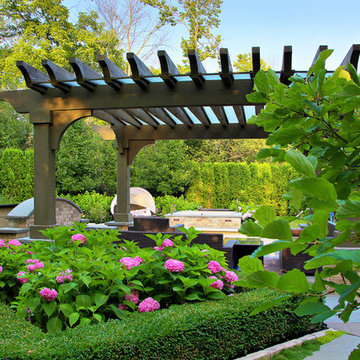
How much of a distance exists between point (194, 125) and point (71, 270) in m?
6.59

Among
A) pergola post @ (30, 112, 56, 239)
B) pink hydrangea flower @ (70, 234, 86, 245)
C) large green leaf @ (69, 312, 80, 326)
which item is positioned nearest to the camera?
large green leaf @ (69, 312, 80, 326)

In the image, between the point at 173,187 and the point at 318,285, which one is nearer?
the point at 318,285

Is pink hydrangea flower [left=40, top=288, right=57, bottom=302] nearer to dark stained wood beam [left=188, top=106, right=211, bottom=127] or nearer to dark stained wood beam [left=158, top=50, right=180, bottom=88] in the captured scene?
dark stained wood beam [left=158, top=50, right=180, bottom=88]

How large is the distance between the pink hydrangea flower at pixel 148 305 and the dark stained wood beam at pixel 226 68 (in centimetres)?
325

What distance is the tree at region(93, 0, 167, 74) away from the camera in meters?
20.8

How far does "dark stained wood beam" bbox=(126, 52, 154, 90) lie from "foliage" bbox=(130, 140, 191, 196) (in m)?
11.0

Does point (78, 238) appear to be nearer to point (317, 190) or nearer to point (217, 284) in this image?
point (217, 284)

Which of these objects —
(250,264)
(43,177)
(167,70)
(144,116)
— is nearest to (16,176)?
(144,116)

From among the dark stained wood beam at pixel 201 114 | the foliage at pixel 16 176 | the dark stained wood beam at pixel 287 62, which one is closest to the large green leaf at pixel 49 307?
the dark stained wood beam at pixel 287 62

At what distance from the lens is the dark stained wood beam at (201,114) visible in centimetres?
736

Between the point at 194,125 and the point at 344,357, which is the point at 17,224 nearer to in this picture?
the point at 194,125

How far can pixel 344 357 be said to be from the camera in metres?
3.46

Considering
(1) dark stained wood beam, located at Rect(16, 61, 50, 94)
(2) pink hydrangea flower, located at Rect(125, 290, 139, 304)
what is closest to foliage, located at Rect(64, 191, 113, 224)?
(1) dark stained wood beam, located at Rect(16, 61, 50, 94)

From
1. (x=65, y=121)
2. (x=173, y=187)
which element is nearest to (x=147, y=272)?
(x=65, y=121)
